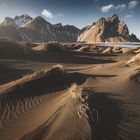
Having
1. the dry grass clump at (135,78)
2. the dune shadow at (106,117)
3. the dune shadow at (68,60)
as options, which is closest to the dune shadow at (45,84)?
the dry grass clump at (135,78)

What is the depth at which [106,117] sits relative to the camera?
24.3ft

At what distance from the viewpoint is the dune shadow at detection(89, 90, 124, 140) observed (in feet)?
20.5

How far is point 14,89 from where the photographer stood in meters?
11.1

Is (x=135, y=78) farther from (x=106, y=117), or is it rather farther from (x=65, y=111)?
(x=65, y=111)

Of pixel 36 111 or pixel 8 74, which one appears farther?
pixel 8 74

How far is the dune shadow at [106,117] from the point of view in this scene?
6.25 meters

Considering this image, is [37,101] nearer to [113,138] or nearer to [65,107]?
[65,107]

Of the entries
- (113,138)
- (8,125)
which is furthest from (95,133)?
(8,125)

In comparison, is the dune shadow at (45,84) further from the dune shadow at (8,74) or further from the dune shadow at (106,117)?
the dune shadow at (8,74)

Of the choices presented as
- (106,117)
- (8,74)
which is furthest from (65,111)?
(8,74)

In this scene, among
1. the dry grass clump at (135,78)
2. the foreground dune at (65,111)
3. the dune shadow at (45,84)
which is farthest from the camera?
the dry grass clump at (135,78)

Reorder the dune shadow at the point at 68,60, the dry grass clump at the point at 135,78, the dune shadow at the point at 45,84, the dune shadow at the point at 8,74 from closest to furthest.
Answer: the dune shadow at the point at 45,84, the dry grass clump at the point at 135,78, the dune shadow at the point at 8,74, the dune shadow at the point at 68,60

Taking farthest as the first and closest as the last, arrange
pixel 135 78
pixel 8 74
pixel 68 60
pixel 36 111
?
pixel 68 60
pixel 8 74
pixel 135 78
pixel 36 111

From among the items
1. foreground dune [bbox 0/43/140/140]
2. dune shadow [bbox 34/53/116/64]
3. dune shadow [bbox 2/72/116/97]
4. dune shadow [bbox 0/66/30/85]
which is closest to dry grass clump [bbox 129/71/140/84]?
foreground dune [bbox 0/43/140/140]
